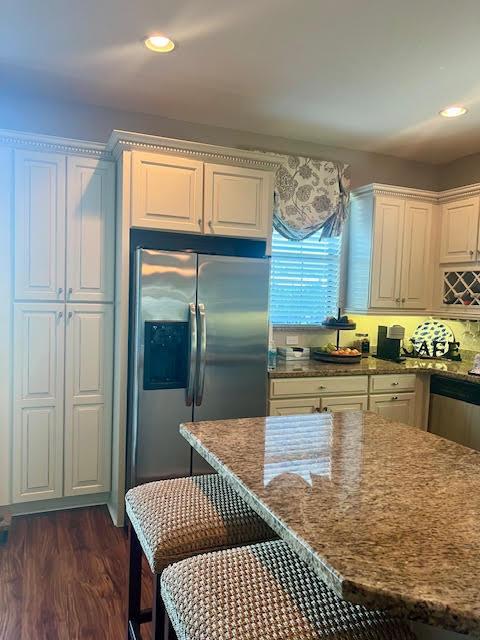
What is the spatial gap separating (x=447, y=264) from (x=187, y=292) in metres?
2.38

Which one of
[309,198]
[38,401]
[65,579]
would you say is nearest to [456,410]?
[309,198]

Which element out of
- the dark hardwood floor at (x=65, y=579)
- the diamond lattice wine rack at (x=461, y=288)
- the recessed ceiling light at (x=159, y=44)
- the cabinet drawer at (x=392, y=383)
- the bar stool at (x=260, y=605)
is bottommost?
the dark hardwood floor at (x=65, y=579)

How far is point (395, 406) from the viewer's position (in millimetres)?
3641

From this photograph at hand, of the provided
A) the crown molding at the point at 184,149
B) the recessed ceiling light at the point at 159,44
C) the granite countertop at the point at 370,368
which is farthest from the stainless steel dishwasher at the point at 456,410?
the recessed ceiling light at the point at 159,44

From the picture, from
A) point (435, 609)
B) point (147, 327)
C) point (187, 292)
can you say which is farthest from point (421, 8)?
point (435, 609)

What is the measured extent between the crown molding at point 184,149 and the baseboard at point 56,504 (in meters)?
2.23

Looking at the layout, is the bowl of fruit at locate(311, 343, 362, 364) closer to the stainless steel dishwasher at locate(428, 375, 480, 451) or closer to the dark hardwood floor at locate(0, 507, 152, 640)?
the stainless steel dishwasher at locate(428, 375, 480, 451)

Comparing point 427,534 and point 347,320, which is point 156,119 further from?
point 427,534

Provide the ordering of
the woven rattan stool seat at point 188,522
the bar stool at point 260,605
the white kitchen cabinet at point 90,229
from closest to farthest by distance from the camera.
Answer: the bar stool at point 260,605 < the woven rattan stool seat at point 188,522 < the white kitchen cabinet at point 90,229

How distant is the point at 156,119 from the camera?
3.42 metres

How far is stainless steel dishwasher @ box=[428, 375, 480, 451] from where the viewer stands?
335 centimetres

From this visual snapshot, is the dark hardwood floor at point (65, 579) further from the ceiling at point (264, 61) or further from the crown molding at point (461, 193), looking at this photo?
the crown molding at point (461, 193)

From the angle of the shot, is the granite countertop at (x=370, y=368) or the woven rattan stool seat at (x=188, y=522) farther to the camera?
the granite countertop at (x=370, y=368)

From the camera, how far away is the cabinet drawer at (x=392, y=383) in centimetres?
355
